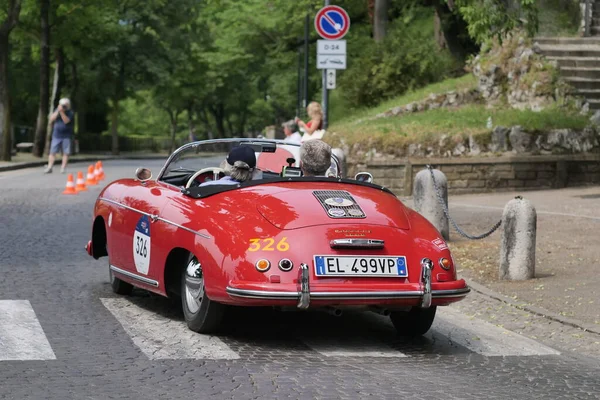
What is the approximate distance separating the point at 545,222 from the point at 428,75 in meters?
17.8

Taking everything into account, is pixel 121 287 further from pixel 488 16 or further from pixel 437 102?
pixel 437 102

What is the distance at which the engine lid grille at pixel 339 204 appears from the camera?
8531 millimetres

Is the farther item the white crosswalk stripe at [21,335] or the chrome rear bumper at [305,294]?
the chrome rear bumper at [305,294]

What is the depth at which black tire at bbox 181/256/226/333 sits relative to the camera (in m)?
8.59

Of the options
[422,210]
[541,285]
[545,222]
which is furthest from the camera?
[545,222]


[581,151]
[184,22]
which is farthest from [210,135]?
[581,151]

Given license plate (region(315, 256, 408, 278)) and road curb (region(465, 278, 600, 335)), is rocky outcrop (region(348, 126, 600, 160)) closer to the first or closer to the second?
road curb (region(465, 278, 600, 335))

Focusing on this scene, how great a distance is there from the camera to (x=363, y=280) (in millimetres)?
8211

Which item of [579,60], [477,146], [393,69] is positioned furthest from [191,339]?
[393,69]

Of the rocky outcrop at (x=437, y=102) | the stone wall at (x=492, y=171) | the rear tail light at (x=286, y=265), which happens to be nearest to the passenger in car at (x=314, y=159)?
the rear tail light at (x=286, y=265)

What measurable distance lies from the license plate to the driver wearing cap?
1521 mm

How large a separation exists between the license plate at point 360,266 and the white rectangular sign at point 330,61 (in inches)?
635

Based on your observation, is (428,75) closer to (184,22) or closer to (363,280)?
(363,280)

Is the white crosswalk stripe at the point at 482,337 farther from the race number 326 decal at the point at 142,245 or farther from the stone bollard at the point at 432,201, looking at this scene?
the stone bollard at the point at 432,201
